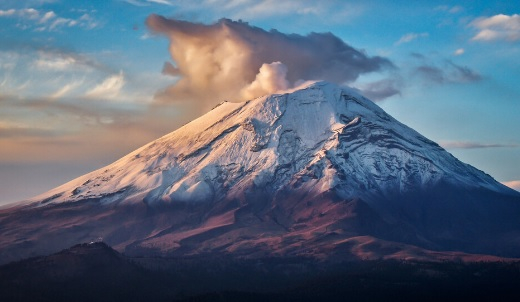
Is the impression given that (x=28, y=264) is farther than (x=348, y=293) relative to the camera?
Yes

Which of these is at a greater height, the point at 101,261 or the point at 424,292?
the point at 101,261

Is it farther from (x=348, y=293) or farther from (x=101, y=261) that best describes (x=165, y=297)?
(x=348, y=293)

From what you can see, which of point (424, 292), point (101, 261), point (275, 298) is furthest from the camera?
point (101, 261)

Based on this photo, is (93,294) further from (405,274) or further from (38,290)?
(405,274)

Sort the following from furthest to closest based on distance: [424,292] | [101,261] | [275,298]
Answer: [101,261] → [424,292] → [275,298]

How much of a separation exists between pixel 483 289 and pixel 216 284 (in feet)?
170

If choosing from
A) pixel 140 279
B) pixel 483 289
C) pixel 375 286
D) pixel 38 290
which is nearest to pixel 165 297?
pixel 140 279

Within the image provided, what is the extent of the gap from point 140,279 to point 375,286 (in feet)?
148

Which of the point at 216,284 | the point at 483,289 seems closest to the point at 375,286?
the point at 483,289

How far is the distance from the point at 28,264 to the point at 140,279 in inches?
846

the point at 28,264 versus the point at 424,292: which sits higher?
the point at 28,264

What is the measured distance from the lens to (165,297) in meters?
184

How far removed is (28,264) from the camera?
19075 cm

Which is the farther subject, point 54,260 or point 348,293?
point 54,260
